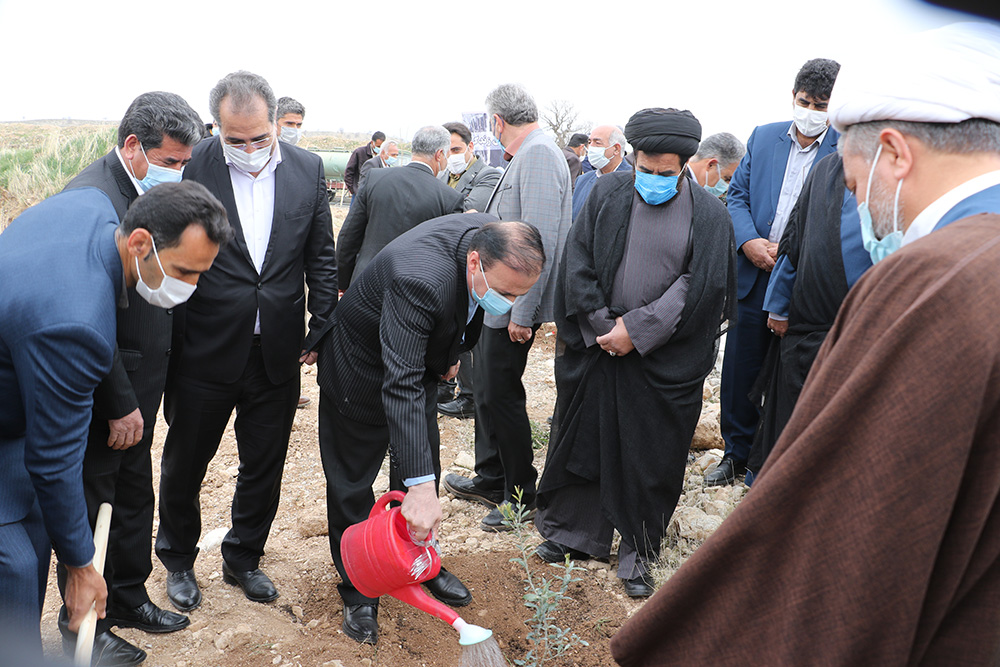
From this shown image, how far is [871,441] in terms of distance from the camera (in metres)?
0.94

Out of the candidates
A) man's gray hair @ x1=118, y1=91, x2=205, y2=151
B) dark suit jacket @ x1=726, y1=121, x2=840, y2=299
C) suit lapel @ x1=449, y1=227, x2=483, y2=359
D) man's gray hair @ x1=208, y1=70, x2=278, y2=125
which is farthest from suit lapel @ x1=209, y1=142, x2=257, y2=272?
dark suit jacket @ x1=726, y1=121, x2=840, y2=299

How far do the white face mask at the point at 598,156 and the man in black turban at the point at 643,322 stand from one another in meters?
2.13

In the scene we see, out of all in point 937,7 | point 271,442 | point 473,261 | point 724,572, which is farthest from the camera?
point 271,442

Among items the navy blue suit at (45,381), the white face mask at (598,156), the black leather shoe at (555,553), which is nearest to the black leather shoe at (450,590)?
the black leather shoe at (555,553)

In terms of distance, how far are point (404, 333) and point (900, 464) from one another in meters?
1.71

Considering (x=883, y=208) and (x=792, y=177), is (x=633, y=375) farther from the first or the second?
(x=883, y=208)

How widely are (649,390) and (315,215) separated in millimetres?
1602

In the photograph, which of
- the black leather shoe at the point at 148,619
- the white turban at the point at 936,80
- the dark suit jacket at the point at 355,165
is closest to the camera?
the white turban at the point at 936,80

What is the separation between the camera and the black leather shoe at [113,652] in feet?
8.33

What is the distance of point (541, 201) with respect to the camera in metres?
3.69

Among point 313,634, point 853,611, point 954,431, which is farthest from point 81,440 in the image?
point 954,431

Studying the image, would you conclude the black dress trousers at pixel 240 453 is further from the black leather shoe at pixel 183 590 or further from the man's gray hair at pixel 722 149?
the man's gray hair at pixel 722 149

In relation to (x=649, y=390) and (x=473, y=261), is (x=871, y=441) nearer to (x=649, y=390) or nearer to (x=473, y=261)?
(x=473, y=261)

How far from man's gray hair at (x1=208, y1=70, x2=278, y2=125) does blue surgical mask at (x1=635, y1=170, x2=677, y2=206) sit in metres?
1.54
